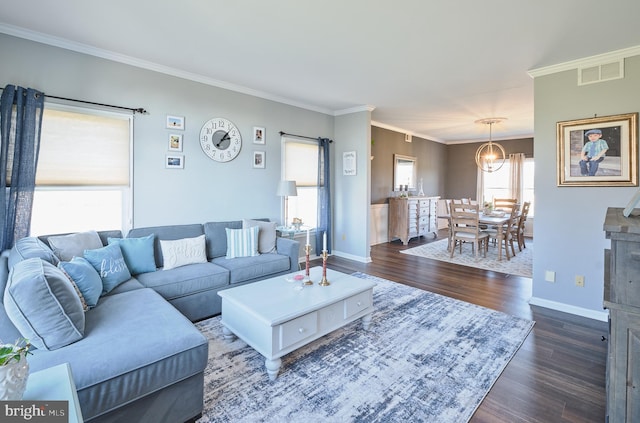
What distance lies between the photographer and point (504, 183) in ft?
26.8

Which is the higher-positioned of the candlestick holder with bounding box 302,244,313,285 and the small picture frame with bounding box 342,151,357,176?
the small picture frame with bounding box 342,151,357,176

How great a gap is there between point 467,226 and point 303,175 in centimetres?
308

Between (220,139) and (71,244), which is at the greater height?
(220,139)

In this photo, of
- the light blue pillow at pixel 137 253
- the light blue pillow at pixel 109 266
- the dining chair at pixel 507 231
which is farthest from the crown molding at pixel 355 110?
the light blue pillow at pixel 109 266

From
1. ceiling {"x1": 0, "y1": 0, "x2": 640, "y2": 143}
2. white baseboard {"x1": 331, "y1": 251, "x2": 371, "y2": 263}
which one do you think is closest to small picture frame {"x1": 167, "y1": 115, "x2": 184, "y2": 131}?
ceiling {"x1": 0, "y1": 0, "x2": 640, "y2": 143}

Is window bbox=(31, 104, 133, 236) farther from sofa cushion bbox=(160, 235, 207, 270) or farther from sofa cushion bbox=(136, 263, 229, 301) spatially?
sofa cushion bbox=(136, 263, 229, 301)

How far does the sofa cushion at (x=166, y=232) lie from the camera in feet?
10.3

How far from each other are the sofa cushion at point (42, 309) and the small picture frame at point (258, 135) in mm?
3093

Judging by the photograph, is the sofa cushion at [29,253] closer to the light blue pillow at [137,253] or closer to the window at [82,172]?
the light blue pillow at [137,253]

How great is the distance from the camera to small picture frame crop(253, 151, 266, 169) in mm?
4363

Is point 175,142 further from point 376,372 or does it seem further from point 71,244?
point 376,372

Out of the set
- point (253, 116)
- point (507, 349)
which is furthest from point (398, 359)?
point (253, 116)

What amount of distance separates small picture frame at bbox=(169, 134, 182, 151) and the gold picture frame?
4.19 metres

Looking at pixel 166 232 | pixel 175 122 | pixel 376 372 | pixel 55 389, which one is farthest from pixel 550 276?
pixel 175 122
